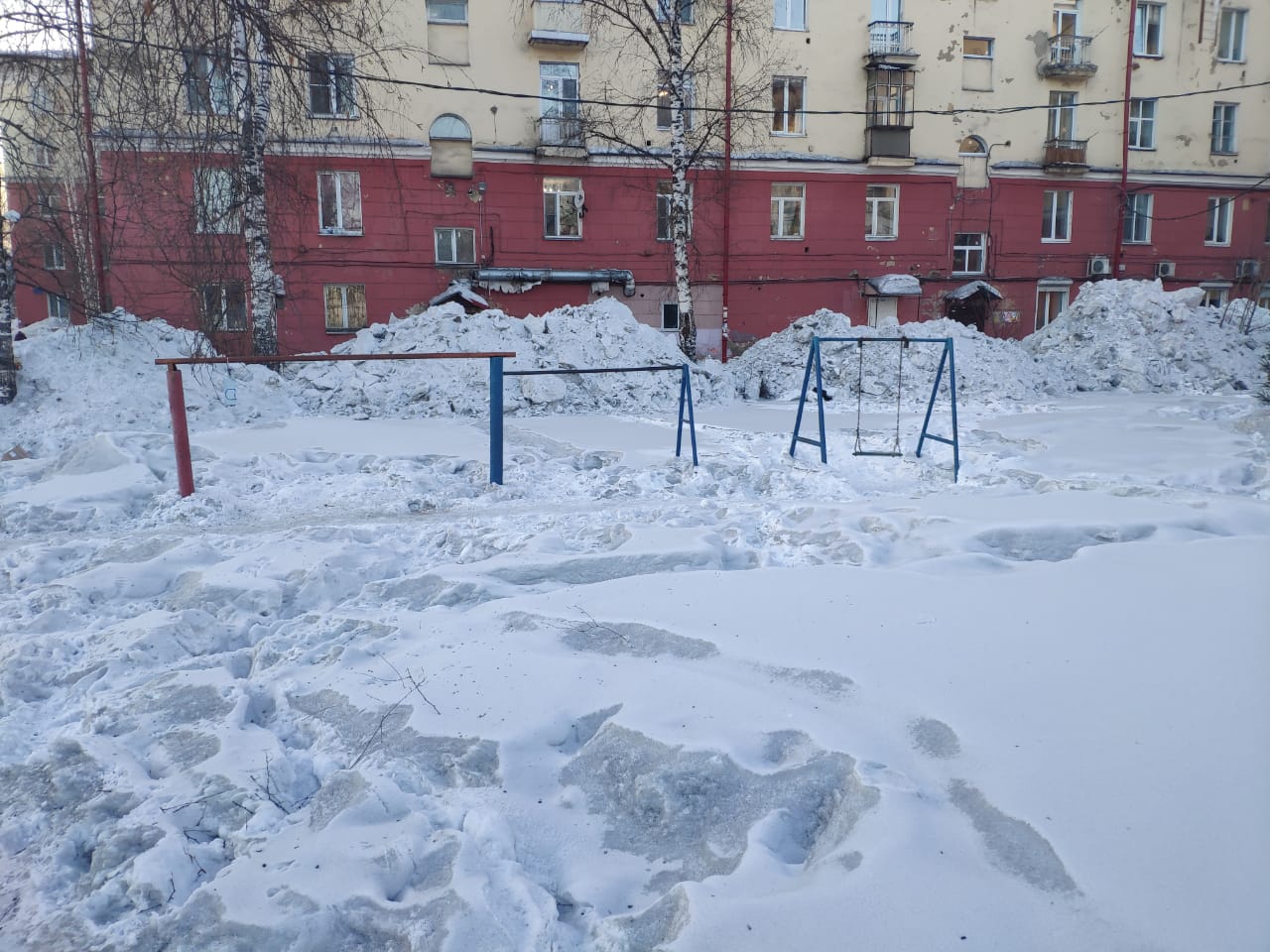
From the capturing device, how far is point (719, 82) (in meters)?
21.2

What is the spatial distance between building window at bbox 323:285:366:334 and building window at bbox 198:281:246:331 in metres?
6.46

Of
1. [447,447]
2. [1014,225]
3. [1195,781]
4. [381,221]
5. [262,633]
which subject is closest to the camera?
[1195,781]

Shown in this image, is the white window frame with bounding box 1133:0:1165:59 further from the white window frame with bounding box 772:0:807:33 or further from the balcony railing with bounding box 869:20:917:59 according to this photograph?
the white window frame with bounding box 772:0:807:33

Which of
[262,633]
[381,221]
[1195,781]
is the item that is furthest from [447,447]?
[381,221]

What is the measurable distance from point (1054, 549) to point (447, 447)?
19.9ft

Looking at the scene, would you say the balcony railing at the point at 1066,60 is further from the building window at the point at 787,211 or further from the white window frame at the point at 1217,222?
the building window at the point at 787,211

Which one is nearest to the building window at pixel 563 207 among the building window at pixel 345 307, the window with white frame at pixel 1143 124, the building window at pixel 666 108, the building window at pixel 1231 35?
the building window at pixel 666 108

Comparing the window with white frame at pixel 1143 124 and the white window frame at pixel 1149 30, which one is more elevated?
the white window frame at pixel 1149 30

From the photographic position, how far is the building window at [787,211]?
73.5ft

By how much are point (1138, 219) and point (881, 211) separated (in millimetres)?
7685

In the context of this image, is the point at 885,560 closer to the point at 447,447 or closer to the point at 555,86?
the point at 447,447

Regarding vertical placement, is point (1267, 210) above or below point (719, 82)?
below

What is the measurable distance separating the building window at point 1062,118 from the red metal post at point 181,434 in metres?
24.0

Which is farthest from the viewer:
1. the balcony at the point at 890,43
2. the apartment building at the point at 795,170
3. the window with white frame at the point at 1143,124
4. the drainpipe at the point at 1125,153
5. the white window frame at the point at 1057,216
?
the window with white frame at the point at 1143,124
